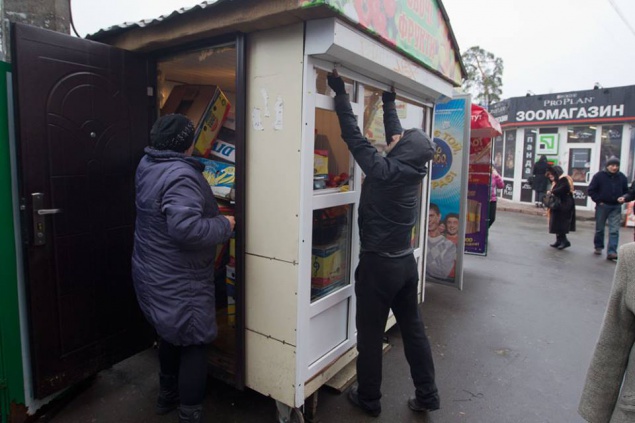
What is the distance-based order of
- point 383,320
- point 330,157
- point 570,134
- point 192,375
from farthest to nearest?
point 570,134, point 330,157, point 383,320, point 192,375

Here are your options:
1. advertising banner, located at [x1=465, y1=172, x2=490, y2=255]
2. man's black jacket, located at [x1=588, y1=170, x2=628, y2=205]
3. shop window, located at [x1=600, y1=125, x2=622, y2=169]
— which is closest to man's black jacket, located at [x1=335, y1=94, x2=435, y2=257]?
advertising banner, located at [x1=465, y1=172, x2=490, y2=255]

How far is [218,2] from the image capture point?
2.20m

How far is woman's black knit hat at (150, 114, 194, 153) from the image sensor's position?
7.55ft

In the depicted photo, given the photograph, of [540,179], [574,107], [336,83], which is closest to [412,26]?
[336,83]

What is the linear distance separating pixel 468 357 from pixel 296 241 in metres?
2.27

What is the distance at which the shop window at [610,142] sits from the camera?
12.6 metres

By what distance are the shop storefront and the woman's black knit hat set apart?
14.1 meters

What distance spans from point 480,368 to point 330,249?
1.74m

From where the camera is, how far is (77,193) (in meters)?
A: 2.48

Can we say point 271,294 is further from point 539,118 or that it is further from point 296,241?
point 539,118

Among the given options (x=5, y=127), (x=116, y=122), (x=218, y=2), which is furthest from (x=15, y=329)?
(x=218, y=2)

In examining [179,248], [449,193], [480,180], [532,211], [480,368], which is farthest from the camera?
[532,211]

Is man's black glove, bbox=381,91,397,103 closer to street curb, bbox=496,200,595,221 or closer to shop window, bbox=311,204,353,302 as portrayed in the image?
shop window, bbox=311,204,353,302

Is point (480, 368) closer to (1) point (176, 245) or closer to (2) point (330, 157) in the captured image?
(2) point (330, 157)
